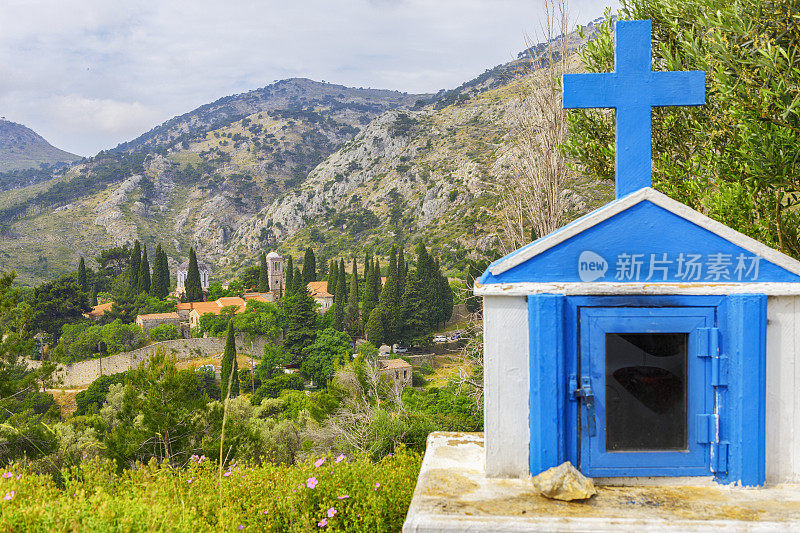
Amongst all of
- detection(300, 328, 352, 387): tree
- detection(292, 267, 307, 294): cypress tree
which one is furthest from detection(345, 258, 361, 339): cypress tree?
detection(300, 328, 352, 387): tree

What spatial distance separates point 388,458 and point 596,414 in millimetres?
2922

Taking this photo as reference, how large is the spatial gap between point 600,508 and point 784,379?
1492 mm

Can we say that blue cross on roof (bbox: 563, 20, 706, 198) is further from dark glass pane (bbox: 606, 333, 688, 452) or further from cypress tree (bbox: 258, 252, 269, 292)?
cypress tree (bbox: 258, 252, 269, 292)

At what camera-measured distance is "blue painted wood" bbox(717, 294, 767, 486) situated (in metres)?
3.13

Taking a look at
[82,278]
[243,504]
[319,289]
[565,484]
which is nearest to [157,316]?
[82,278]

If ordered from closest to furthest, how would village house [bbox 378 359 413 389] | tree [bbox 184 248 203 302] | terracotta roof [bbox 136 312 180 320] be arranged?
village house [bbox 378 359 413 389] → terracotta roof [bbox 136 312 180 320] → tree [bbox 184 248 203 302]

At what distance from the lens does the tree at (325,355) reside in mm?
43656

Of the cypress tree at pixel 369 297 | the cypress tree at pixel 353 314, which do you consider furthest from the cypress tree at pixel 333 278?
the cypress tree at pixel 369 297

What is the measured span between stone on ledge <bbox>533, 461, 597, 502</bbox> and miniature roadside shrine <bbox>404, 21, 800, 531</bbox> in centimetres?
13

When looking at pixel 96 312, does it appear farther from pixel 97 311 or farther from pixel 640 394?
pixel 640 394

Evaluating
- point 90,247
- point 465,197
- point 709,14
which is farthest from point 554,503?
point 90,247

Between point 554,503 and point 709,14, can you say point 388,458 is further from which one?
point 709,14

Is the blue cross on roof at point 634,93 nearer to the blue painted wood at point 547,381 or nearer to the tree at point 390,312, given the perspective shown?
the blue painted wood at point 547,381

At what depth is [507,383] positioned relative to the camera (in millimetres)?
3332
